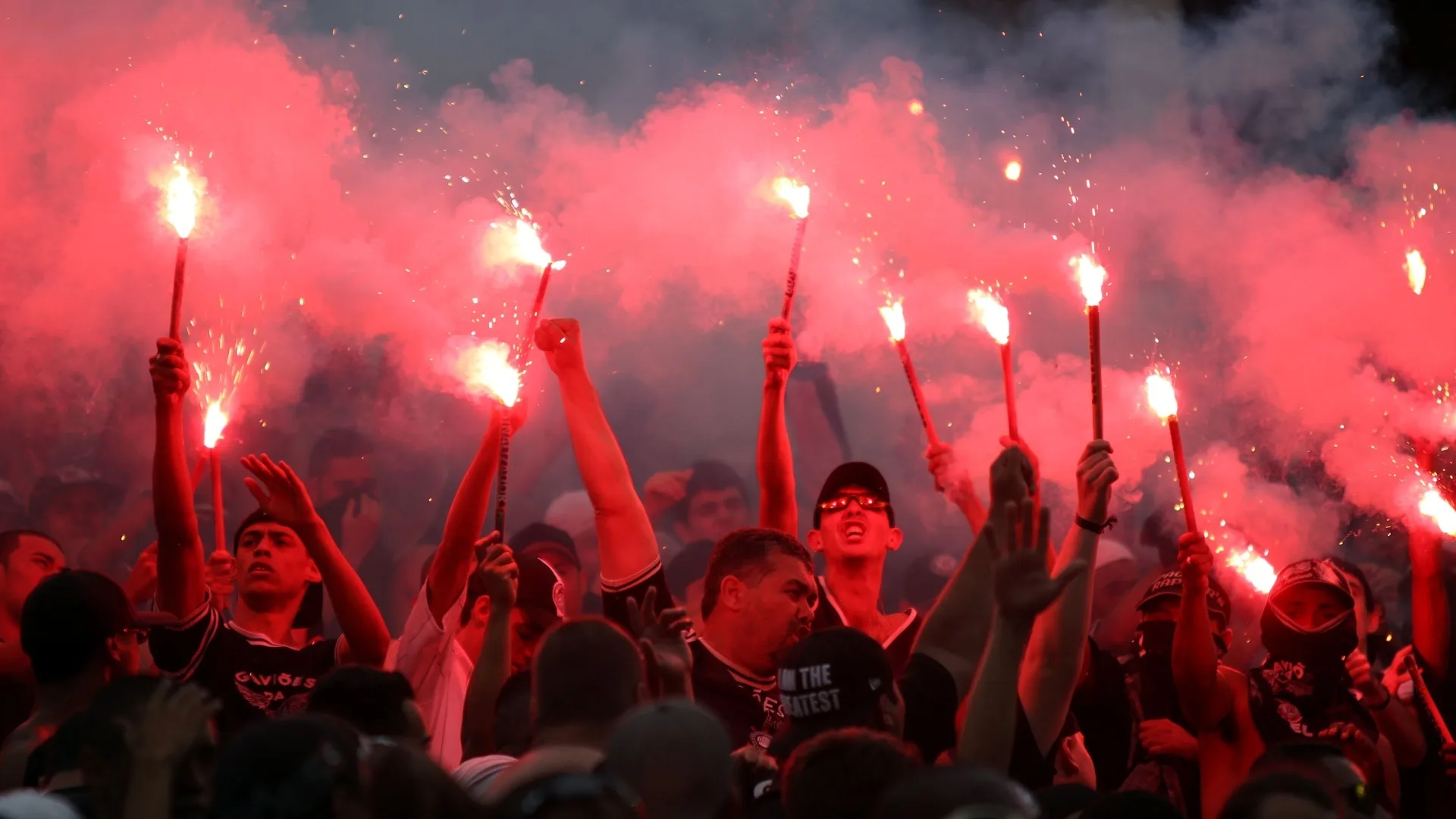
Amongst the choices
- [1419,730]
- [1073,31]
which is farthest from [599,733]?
[1073,31]

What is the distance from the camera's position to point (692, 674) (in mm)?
4191

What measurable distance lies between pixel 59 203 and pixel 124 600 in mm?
4512

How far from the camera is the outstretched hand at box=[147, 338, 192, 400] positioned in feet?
14.9

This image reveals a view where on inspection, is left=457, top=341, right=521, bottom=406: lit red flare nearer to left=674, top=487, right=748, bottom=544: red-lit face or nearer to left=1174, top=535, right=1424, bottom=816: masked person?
left=674, top=487, right=748, bottom=544: red-lit face

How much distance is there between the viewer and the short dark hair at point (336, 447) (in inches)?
314

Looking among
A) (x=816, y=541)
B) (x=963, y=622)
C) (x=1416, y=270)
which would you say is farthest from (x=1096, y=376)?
(x=1416, y=270)

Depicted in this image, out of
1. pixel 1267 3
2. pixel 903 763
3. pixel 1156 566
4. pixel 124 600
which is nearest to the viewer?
pixel 903 763

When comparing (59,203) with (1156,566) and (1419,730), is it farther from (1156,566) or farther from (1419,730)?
(1419,730)

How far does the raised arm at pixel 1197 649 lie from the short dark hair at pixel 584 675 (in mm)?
2597

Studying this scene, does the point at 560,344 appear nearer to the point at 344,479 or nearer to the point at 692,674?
the point at 692,674

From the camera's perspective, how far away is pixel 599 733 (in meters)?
2.92

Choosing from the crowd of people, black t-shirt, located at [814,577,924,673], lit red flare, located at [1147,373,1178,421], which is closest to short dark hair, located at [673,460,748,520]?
the crowd of people

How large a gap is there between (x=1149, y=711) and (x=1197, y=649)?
657 millimetres

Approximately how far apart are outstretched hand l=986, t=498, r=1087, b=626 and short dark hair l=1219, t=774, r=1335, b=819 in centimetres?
55
